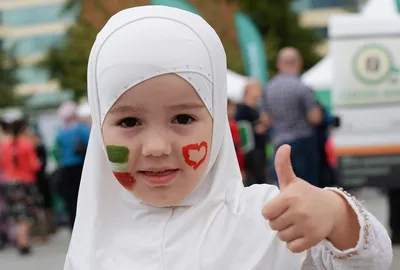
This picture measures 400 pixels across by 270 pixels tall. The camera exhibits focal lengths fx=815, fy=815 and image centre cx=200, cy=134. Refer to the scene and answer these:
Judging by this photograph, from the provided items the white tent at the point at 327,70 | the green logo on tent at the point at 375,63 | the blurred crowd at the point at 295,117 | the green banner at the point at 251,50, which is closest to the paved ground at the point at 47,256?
the blurred crowd at the point at 295,117

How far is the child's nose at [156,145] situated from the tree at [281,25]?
96.7ft

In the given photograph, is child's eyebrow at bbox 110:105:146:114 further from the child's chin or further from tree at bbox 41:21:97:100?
tree at bbox 41:21:97:100

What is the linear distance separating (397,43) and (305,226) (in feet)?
19.5

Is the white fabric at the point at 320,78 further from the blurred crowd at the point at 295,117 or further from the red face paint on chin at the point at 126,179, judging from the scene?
the red face paint on chin at the point at 126,179

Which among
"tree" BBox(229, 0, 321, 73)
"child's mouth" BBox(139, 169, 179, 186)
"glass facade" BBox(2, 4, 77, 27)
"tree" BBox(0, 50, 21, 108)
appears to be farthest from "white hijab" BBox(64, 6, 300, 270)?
"glass facade" BBox(2, 4, 77, 27)

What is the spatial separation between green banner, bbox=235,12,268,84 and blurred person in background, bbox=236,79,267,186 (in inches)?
241

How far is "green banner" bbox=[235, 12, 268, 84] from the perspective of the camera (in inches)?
573

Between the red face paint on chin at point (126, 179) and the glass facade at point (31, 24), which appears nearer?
the red face paint on chin at point (126, 179)

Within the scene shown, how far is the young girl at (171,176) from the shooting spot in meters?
1.91

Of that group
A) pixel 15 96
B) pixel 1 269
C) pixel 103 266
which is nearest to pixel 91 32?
pixel 15 96

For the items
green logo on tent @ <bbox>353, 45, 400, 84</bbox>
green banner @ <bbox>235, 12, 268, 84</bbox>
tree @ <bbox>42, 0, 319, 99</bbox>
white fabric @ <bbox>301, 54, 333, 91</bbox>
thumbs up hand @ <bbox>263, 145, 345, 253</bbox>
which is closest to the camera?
thumbs up hand @ <bbox>263, 145, 345, 253</bbox>

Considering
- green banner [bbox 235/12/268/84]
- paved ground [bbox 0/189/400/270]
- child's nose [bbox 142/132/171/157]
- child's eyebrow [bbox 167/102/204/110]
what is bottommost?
paved ground [bbox 0/189/400/270]

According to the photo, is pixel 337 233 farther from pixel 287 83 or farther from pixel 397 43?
pixel 397 43

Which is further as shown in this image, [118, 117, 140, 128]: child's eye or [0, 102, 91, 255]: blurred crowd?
[0, 102, 91, 255]: blurred crowd
